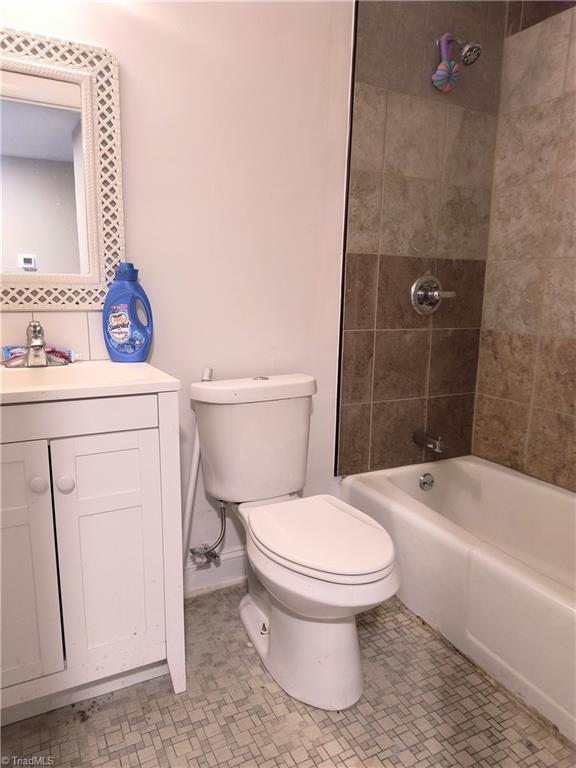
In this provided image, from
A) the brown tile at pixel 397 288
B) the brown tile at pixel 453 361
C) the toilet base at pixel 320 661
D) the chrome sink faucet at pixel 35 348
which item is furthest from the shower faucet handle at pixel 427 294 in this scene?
the chrome sink faucet at pixel 35 348

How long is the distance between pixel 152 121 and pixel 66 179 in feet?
1.03

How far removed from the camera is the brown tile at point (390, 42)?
5.59 feet

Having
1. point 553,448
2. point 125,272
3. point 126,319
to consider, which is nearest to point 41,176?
point 125,272

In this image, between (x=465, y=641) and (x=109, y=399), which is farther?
(x=465, y=641)

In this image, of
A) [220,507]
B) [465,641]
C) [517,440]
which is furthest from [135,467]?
[517,440]

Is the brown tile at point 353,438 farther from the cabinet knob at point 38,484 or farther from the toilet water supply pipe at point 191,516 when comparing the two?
the cabinet knob at point 38,484

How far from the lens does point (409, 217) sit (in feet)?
6.21

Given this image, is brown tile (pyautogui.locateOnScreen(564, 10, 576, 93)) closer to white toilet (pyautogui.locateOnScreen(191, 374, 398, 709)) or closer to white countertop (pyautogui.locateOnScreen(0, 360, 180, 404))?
white toilet (pyautogui.locateOnScreen(191, 374, 398, 709))

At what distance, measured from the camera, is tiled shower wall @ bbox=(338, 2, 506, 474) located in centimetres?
177

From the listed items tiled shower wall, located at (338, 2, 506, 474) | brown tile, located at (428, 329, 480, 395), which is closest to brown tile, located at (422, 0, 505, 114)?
tiled shower wall, located at (338, 2, 506, 474)

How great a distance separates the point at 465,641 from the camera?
149 cm

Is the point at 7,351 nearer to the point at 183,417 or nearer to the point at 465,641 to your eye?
the point at 183,417

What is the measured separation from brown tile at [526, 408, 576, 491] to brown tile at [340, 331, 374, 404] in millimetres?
680

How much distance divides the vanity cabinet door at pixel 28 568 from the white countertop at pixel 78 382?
12 centimetres
